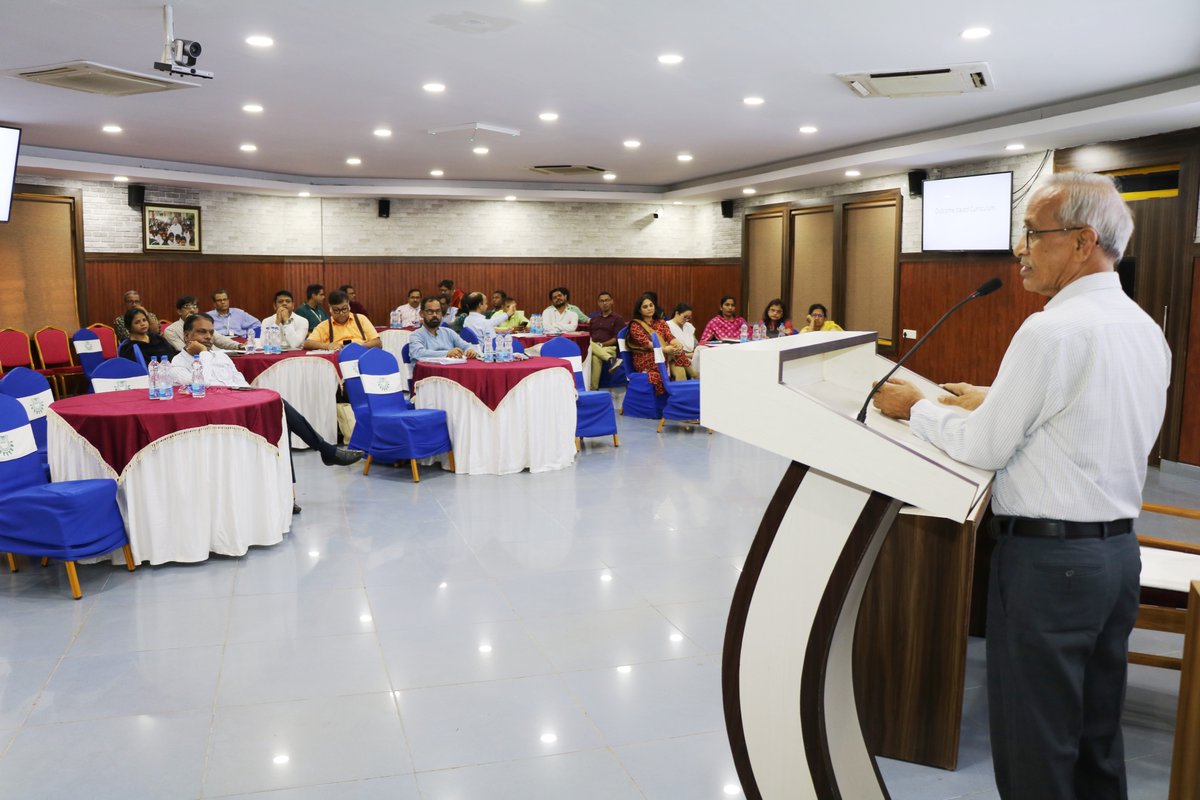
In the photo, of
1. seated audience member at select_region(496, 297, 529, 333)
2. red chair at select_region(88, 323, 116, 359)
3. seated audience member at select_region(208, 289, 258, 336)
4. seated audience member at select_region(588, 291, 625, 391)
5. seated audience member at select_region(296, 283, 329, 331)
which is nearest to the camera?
seated audience member at select_region(296, 283, 329, 331)

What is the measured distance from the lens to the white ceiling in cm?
566

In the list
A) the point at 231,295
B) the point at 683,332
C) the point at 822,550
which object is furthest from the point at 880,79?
the point at 231,295

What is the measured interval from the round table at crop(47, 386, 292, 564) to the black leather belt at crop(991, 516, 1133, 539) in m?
Answer: 4.46

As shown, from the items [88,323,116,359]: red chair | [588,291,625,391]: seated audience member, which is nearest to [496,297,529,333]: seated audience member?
[588,291,625,391]: seated audience member

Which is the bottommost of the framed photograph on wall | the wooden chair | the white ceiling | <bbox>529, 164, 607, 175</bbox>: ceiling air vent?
the wooden chair

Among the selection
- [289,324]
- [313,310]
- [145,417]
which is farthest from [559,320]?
[145,417]

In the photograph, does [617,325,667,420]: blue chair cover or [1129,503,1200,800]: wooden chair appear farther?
[617,325,667,420]: blue chair cover

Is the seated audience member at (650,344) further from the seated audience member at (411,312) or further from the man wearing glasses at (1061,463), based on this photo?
the man wearing glasses at (1061,463)

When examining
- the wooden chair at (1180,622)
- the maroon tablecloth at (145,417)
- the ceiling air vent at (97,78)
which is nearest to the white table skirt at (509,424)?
the maroon tablecloth at (145,417)

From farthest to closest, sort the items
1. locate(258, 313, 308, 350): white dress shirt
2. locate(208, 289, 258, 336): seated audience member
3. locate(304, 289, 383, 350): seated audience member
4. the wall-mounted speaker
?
the wall-mounted speaker → locate(208, 289, 258, 336): seated audience member → locate(258, 313, 308, 350): white dress shirt → locate(304, 289, 383, 350): seated audience member

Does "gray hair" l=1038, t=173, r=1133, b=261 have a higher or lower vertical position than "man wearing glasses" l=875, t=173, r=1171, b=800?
higher

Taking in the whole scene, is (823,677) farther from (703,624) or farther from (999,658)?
(703,624)

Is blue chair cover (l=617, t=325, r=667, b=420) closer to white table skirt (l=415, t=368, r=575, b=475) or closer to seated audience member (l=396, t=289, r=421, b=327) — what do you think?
white table skirt (l=415, t=368, r=575, b=475)

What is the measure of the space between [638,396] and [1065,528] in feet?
29.0
